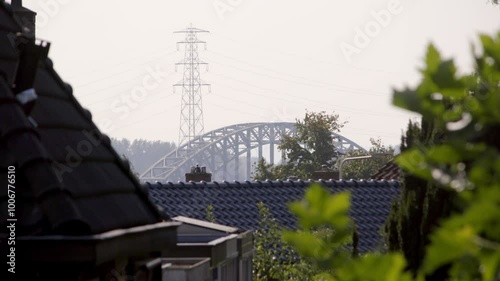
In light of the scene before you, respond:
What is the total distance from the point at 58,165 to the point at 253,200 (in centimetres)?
3270

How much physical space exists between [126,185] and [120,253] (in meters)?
1.43

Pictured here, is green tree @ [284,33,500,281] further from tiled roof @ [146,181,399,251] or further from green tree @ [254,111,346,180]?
green tree @ [254,111,346,180]

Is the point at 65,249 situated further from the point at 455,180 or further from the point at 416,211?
the point at 416,211

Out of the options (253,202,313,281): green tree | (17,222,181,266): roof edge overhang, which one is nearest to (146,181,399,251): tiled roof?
(253,202,313,281): green tree

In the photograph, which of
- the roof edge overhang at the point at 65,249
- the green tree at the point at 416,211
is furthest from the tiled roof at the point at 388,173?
the roof edge overhang at the point at 65,249

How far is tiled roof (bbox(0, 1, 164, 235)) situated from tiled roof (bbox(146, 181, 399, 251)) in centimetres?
2882

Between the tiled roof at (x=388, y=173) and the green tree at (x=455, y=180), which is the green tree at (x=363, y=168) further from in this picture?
the green tree at (x=455, y=180)

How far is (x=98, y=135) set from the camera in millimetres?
6703

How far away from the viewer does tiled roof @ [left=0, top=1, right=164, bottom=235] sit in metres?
5.09

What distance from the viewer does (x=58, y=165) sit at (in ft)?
18.2

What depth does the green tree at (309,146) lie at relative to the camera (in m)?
97.6

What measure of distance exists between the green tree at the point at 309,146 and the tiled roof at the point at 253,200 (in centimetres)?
5660

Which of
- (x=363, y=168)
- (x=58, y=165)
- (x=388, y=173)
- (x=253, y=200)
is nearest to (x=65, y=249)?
(x=58, y=165)

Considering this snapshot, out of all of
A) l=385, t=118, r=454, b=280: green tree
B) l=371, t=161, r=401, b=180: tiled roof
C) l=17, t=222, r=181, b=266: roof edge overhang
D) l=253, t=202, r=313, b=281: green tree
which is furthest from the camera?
l=371, t=161, r=401, b=180: tiled roof
